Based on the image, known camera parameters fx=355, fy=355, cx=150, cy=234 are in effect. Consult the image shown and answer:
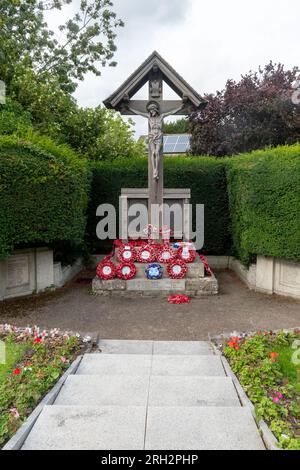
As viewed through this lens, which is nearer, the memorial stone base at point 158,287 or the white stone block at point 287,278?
the white stone block at point 287,278

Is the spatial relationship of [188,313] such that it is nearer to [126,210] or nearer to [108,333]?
[108,333]

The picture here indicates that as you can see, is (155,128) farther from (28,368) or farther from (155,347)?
(28,368)

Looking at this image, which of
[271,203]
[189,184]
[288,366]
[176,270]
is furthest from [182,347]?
[189,184]

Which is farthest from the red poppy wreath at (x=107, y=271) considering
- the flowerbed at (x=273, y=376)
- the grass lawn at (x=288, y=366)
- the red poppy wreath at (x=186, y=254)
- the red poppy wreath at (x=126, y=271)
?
the grass lawn at (x=288, y=366)

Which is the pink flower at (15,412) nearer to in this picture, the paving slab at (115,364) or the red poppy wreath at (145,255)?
the paving slab at (115,364)

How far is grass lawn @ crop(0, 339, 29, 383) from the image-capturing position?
13.7ft

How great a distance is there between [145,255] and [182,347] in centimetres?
354

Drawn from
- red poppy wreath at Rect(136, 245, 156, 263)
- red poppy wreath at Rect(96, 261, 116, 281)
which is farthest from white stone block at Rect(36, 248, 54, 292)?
red poppy wreath at Rect(136, 245, 156, 263)

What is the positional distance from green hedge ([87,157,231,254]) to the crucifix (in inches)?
82.5

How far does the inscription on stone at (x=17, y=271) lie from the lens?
7.84m

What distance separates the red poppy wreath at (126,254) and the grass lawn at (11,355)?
369 centimetres

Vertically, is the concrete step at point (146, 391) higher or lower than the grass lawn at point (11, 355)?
higher

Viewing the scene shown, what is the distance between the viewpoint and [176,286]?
8047mm
